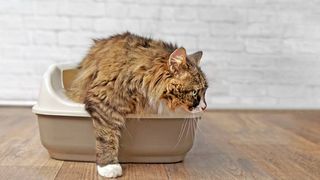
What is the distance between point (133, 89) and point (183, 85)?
163 millimetres

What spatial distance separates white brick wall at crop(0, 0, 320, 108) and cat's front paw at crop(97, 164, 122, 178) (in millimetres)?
1492

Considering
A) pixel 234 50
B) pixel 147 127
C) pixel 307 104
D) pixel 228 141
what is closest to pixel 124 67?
pixel 147 127

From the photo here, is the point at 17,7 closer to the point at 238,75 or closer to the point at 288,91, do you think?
the point at 238,75

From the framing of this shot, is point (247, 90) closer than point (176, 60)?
No

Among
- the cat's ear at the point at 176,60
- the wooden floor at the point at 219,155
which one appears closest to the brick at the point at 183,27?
the wooden floor at the point at 219,155

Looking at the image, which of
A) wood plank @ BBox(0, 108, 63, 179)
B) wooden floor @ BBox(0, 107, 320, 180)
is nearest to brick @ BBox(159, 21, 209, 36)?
wooden floor @ BBox(0, 107, 320, 180)

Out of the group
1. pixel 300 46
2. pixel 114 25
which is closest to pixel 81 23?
pixel 114 25

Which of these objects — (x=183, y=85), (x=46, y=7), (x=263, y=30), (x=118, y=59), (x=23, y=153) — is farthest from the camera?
(x=263, y=30)

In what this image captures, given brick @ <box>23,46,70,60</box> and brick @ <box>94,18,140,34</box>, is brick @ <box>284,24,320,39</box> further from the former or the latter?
brick @ <box>23,46,70,60</box>

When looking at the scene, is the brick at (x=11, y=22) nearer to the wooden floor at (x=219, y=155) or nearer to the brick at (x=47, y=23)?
the brick at (x=47, y=23)

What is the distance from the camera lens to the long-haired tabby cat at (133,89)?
1307mm

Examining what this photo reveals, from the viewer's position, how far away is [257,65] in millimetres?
2891

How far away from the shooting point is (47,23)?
2779 millimetres

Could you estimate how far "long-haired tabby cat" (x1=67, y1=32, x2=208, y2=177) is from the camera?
1.31 metres
